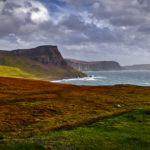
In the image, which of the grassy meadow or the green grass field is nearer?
the green grass field

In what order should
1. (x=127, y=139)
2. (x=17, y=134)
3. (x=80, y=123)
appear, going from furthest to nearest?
(x=80, y=123) → (x=17, y=134) → (x=127, y=139)

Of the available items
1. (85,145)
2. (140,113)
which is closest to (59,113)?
(140,113)

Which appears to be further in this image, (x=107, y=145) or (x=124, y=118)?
(x=124, y=118)

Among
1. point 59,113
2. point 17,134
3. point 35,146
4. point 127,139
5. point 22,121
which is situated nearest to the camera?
point 35,146

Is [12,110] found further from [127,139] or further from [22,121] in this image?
[127,139]

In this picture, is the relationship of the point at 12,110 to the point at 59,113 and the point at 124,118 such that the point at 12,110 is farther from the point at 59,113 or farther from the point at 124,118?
the point at 124,118

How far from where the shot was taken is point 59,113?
131 ft

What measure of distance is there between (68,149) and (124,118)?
18.9 meters

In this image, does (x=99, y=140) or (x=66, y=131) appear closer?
(x=99, y=140)

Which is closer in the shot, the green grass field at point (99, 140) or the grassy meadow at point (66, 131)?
the green grass field at point (99, 140)

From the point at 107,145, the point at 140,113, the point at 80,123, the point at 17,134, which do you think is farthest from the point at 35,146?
the point at 140,113

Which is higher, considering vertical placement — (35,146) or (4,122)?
(35,146)

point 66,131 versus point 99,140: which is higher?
point 99,140

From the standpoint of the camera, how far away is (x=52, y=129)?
2755 cm
